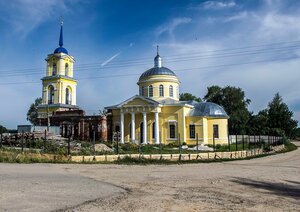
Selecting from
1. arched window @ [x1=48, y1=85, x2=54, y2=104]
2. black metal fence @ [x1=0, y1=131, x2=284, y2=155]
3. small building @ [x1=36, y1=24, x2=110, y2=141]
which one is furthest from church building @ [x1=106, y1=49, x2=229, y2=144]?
arched window @ [x1=48, y1=85, x2=54, y2=104]

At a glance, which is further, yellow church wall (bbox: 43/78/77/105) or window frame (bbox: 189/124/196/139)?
yellow church wall (bbox: 43/78/77/105)

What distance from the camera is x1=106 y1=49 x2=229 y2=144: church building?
37.7 m

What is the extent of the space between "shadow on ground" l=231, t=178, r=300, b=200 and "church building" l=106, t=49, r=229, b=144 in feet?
81.3

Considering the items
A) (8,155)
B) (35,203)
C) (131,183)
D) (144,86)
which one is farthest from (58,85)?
(35,203)

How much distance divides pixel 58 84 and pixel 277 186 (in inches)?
1557

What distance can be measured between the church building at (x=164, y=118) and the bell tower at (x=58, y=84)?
945 cm

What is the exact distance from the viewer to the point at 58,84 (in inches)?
1823

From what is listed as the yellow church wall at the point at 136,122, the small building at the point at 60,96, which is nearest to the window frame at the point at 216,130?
the yellow church wall at the point at 136,122

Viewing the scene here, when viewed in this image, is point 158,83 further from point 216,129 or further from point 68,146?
point 68,146

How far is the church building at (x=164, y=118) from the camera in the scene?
3772cm

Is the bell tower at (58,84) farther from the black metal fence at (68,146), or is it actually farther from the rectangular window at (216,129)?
the rectangular window at (216,129)

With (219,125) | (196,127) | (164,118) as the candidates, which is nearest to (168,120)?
(164,118)

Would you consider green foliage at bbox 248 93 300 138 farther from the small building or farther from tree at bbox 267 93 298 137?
the small building

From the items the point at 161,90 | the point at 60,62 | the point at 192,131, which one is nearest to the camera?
the point at 192,131
